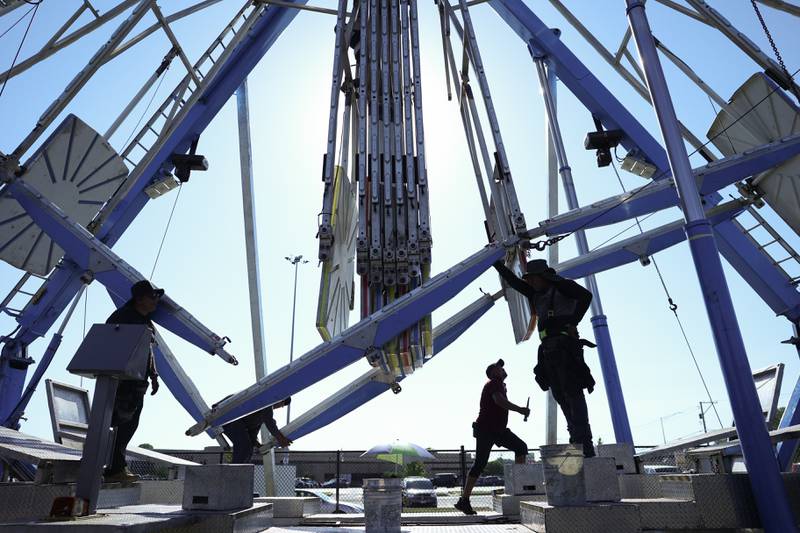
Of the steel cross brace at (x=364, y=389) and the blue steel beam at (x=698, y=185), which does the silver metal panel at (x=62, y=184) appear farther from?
the blue steel beam at (x=698, y=185)

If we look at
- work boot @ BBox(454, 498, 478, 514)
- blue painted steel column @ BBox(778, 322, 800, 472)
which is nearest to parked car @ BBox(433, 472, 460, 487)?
blue painted steel column @ BBox(778, 322, 800, 472)

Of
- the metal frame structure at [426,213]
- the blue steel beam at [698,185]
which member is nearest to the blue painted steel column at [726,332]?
the metal frame structure at [426,213]

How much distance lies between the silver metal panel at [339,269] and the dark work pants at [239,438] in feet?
6.89

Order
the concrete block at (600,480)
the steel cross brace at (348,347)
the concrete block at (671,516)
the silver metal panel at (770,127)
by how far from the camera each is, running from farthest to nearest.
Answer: the silver metal panel at (770,127), the steel cross brace at (348,347), the concrete block at (600,480), the concrete block at (671,516)

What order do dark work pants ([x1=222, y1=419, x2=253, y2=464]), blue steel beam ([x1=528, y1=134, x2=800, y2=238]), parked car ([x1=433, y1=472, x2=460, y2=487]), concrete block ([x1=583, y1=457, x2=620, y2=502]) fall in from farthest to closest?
parked car ([x1=433, y1=472, x2=460, y2=487]) < dark work pants ([x1=222, y1=419, x2=253, y2=464]) < blue steel beam ([x1=528, y1=134, x2=800, y2=238]) < concrete block ([x1=583, y1=457, x2=620, y2=502])

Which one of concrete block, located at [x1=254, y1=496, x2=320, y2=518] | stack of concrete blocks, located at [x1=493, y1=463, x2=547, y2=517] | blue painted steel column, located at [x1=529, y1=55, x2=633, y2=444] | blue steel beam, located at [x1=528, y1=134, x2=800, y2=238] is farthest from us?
blue painted steel column, located at [x1=529, y1=55, x2=633, y2=444]

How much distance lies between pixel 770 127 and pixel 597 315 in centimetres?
527

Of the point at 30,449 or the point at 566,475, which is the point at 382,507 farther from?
the point at 30,449

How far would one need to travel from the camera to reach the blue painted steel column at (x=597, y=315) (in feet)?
40.1

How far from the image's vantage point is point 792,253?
40.4 ft

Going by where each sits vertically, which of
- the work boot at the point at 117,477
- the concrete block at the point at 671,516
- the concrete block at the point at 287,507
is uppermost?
the work boot at the point at 117,477

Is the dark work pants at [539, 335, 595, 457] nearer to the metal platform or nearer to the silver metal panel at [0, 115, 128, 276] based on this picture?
the metal platform

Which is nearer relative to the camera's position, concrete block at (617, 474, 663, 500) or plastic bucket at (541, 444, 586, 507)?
plastic bucket at (541, 444, 586, 507)

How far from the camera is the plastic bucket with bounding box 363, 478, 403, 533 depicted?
5.67 meters
